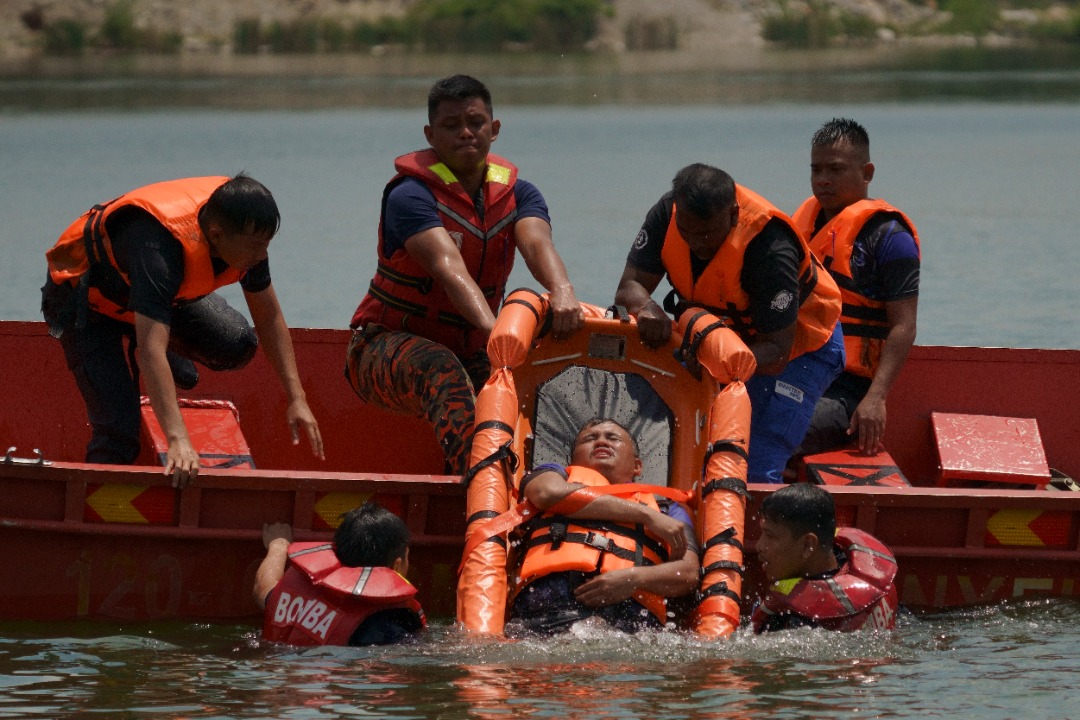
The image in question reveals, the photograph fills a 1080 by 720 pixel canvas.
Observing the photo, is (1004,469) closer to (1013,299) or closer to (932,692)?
(932,692)

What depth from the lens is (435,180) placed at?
706 centimetres

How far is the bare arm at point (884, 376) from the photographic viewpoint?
24.9 ft

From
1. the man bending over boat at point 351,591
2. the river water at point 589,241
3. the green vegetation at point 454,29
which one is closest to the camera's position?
the river water at point 589,241

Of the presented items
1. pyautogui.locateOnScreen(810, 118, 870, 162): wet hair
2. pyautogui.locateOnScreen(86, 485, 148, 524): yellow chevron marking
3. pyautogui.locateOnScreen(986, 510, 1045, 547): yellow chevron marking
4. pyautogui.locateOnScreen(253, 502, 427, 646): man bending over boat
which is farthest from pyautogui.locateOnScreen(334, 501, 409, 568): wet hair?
pyautogui.locateOnScreen(810, 118, 870, 162): wet hair

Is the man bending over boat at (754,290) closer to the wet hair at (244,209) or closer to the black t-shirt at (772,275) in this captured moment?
the black t-shirt at (772,275)

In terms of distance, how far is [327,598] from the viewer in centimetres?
586

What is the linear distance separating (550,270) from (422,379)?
738 mm

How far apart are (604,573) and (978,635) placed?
65.3 inches

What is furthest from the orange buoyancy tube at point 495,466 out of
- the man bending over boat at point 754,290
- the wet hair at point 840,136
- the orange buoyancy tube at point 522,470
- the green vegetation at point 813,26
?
the green vegetation at point 813,26

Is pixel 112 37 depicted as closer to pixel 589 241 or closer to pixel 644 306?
pixel 589 241

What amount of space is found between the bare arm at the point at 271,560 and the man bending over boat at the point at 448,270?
0.77 metres

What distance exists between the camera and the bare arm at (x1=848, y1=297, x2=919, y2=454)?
7.58m

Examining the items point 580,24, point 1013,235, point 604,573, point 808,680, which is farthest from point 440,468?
point 580,24

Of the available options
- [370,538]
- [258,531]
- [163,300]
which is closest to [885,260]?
[370,538]
